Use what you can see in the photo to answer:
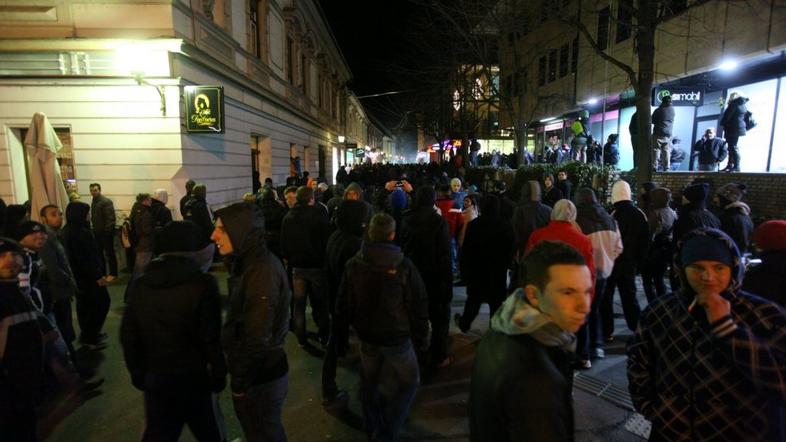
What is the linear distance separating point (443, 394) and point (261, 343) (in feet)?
7.37

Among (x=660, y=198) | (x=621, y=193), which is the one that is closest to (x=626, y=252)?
(x=621, y=193)

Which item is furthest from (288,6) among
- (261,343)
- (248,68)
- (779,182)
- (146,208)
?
(261,343)

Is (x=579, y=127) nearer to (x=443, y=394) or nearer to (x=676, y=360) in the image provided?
(x=443, y=394)

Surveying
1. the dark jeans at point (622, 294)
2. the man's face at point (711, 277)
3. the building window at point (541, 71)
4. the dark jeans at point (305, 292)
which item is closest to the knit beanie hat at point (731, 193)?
the dark jeans at point (622, 294)

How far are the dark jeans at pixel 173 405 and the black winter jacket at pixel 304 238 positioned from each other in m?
2.47

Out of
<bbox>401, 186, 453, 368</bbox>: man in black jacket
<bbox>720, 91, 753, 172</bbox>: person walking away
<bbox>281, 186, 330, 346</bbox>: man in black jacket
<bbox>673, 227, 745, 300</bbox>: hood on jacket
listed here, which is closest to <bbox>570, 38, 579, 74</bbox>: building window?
<bbox>720, 91, 753, 172</bbox>: person walking away

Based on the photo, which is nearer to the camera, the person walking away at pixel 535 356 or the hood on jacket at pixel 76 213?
the person walking away at pixel 535 356

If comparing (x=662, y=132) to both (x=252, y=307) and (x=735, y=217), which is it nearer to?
(x=735, y=217)

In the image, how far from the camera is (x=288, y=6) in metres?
18.3

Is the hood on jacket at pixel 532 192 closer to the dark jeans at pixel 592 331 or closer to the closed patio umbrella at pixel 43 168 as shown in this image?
the dark jeans at pixel 592 331

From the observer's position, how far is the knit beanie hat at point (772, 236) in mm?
2811

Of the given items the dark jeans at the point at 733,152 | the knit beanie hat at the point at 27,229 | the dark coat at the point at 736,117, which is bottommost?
the knit beanie hat at the point at 27,229

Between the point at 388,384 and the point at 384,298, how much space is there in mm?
679

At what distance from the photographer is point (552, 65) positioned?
24328 millimetres
